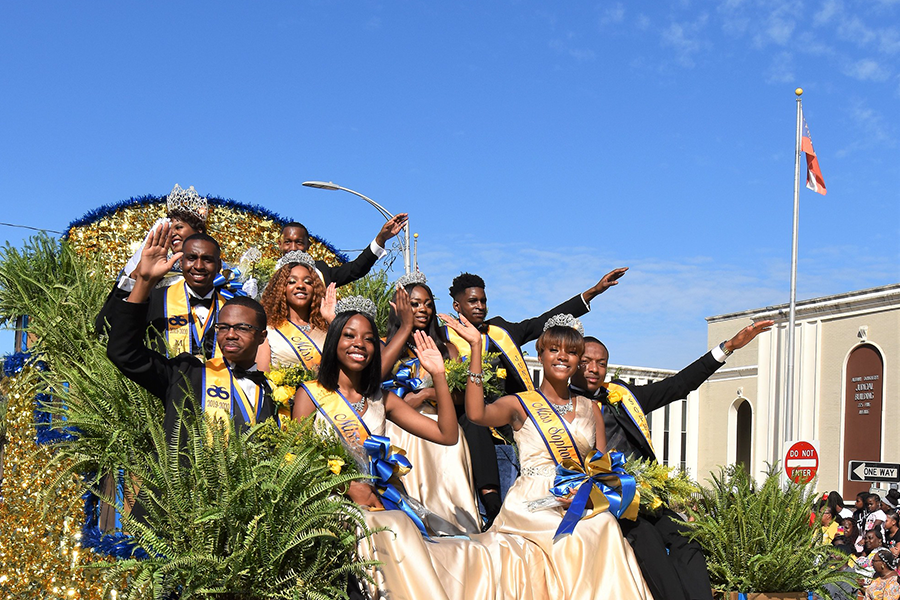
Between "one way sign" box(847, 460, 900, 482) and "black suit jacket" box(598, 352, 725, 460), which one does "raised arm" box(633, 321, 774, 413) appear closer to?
"black suit jacket" box(598, 352, 725, 460)

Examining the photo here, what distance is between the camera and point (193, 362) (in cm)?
461

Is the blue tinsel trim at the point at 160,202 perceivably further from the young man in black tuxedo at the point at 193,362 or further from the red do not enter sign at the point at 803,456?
the red do not enter sign at the point at 803,456

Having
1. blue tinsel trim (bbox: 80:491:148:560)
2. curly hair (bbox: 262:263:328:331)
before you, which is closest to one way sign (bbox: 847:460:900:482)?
curly hair (bbox: 262:263:328:331)

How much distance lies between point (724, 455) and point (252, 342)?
35.0 m

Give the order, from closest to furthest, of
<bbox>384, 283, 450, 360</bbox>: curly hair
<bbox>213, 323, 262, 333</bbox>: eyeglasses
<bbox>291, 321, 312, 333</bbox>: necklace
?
<bbox>213, 323, 262, 333</bbox>: eyeglasses, <bbox>291, 321, 312, 333</bbox>: necklace, <bbox>384, 283, 450, 360</bbox>: curly hair

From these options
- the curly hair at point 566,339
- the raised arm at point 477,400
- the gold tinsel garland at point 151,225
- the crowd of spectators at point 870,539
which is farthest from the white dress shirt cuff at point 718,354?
the gold tinsel garland at point 151,225

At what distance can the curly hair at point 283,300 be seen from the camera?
19.9 feet

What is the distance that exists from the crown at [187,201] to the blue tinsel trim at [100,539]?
106 inches

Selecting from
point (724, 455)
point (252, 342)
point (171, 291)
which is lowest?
point (724, 455)

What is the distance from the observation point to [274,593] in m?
3.38

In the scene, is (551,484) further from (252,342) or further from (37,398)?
(37,398)

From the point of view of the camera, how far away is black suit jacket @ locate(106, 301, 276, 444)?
4.09m

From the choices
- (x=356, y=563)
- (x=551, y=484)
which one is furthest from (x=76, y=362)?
(x=551, y=484)

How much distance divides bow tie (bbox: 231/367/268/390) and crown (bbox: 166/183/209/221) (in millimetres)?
2408
